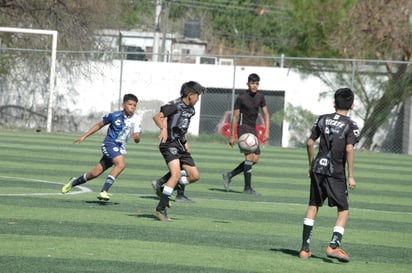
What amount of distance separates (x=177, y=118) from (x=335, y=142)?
353 centimetres

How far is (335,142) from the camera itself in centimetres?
1014

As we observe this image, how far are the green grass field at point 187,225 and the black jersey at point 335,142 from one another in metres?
0.91

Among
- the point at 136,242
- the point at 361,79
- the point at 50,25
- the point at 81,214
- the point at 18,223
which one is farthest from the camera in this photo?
the point at 50,25

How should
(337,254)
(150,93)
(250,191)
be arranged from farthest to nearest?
(150,93)
(250,191)
(337,254)

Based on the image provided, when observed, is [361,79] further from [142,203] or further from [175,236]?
[175,236]

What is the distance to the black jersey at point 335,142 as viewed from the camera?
33.2 feet

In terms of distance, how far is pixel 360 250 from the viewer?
10953mm

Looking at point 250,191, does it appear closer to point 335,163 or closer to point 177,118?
point 177,118

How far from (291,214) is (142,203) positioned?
7.02 feet

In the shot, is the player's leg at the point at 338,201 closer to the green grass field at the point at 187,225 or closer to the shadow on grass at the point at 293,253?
the shadow on grass at the point at 293,253

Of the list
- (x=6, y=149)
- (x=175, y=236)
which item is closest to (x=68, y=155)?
(x=6, y=149)

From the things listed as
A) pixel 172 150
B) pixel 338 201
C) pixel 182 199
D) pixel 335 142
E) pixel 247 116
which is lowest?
pixel 182 199

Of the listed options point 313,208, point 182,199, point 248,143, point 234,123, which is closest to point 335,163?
point 313,208

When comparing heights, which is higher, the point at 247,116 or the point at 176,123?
the point at 247,116
